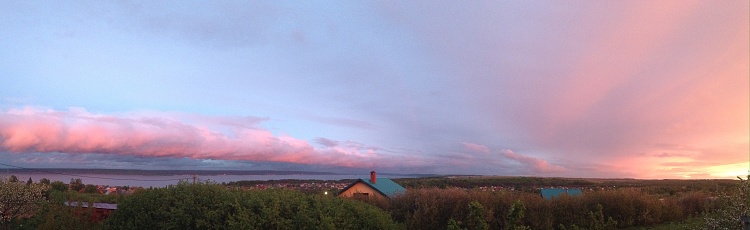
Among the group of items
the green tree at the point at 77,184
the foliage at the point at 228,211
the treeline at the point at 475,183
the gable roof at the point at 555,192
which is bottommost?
the treeline at the point at 475,183

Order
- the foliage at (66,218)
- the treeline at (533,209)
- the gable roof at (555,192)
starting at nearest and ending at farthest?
the foliage at (66,218)
the treeline at (533,209)
the gable roof at (555,192)

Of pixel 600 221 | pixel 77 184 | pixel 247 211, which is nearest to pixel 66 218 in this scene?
pixel 247 211

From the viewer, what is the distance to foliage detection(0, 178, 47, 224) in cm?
1369

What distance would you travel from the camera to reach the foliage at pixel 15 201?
539 inches

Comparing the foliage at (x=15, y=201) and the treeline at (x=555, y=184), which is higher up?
the foliage at (x=15, y=201)

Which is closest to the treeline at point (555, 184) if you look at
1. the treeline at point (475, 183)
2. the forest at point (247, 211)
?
the treeline at point (475, 183)

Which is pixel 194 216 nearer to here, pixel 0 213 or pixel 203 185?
pixel 203 185

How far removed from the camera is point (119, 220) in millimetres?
8523

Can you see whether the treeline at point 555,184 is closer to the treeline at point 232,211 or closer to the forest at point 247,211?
the forest at point 247,211

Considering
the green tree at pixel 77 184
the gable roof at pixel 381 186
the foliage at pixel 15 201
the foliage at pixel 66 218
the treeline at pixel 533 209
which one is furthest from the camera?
the green tree at pixel 77 184

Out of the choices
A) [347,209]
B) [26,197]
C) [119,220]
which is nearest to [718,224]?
[347,209]

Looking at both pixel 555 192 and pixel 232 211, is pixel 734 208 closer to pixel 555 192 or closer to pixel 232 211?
pixel 232 211

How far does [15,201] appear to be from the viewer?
14.0 m

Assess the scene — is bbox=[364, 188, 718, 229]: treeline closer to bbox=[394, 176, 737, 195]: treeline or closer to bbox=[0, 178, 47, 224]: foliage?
bbox=[0, 178, 47, 224]: foliage
